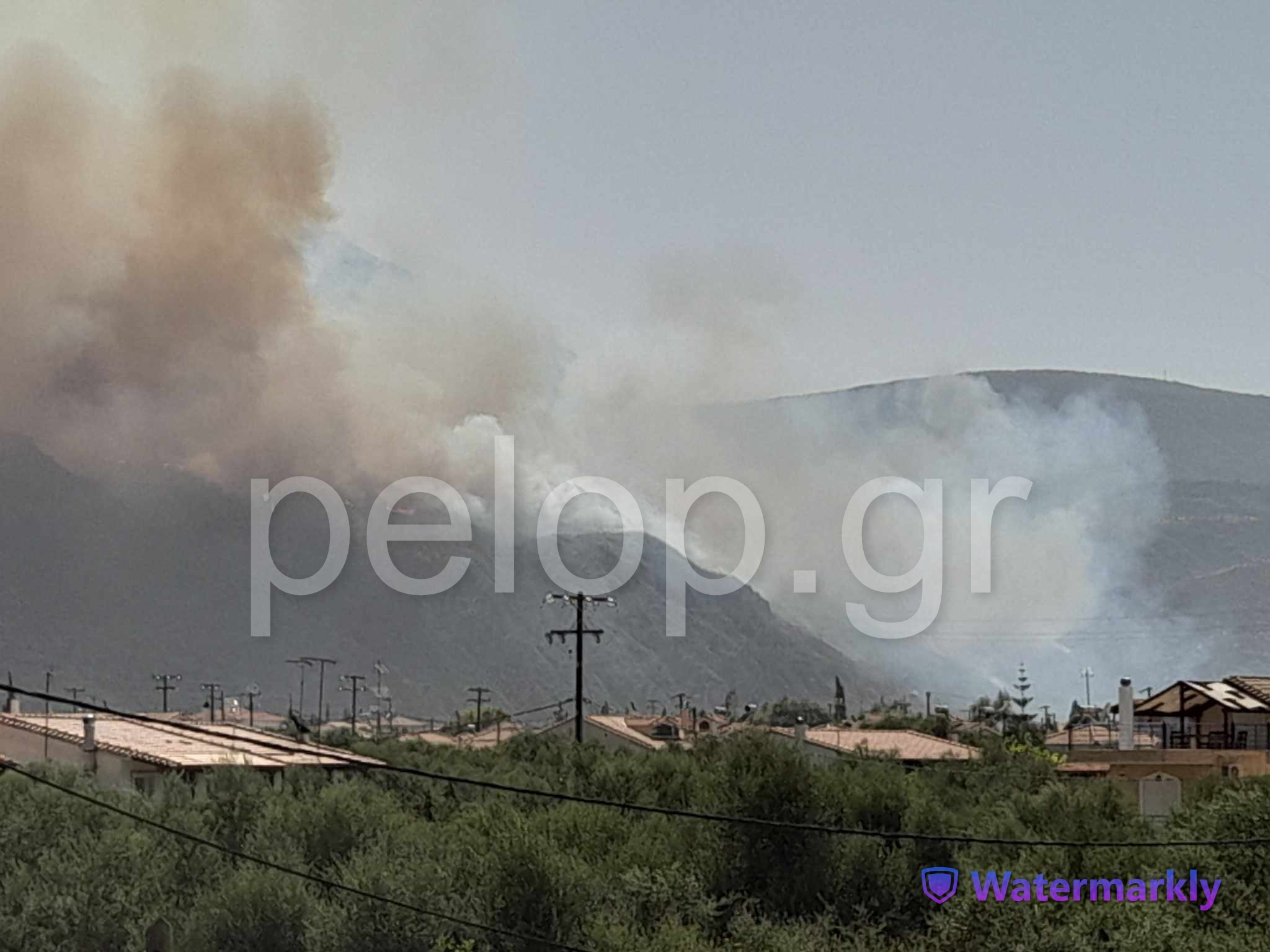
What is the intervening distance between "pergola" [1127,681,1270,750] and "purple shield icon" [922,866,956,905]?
702 inches

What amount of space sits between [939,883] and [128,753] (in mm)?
21430

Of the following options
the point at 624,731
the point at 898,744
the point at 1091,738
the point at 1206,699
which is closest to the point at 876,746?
the point at 898,744

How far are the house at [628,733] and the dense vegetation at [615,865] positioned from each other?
20468 millimetres

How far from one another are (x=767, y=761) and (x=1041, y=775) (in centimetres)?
1104

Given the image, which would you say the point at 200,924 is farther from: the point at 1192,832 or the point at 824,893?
the point at 1192,832

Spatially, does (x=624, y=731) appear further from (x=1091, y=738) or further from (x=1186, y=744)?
(x=1186, y=744)

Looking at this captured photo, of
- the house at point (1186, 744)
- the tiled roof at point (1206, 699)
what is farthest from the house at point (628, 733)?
the tiled roof at point (1206, 699)

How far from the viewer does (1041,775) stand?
157ft

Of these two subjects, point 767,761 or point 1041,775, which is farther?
point 1041,775

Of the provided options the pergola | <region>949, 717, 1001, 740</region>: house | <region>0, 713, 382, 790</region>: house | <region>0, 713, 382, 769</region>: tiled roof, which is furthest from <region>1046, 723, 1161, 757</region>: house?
<region>0, 713, 382, 790</region>: house

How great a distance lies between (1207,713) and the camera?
5419 cm

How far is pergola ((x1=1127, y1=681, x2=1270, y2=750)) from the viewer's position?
52219 mm

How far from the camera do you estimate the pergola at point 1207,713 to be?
52.2m

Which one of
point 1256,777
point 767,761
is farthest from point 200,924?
point 1256,777
